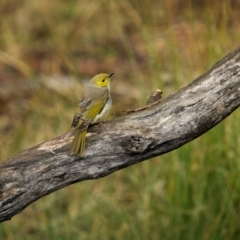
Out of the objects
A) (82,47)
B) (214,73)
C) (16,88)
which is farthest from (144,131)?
(82,47)

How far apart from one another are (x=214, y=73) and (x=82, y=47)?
566 centimetres

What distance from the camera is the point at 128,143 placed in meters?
3.08

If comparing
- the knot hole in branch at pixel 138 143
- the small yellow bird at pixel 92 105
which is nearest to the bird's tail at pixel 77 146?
the small yellow bird at pixel 92 105

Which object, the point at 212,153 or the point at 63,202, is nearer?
the point at 212,153

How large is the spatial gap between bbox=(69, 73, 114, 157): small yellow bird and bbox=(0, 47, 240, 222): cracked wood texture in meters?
0.11

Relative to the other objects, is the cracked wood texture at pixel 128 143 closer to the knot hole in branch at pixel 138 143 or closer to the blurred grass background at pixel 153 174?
the knot hole in branch at pixel 138 143

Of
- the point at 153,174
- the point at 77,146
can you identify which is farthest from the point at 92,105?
the point at 153,174

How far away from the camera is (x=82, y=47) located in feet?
28.7

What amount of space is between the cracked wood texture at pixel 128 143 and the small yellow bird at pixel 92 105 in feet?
0.36

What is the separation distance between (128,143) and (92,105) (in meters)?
0.60

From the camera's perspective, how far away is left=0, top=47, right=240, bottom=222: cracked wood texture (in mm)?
3086

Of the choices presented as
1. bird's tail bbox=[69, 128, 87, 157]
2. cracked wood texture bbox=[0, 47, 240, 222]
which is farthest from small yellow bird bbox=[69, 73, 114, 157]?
cracked wood texture bbox=[0, 47, 240, 222]

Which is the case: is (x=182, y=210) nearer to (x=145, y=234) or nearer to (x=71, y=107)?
(x=145, y=234)

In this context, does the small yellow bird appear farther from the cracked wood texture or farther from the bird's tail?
the cracked wood texture
